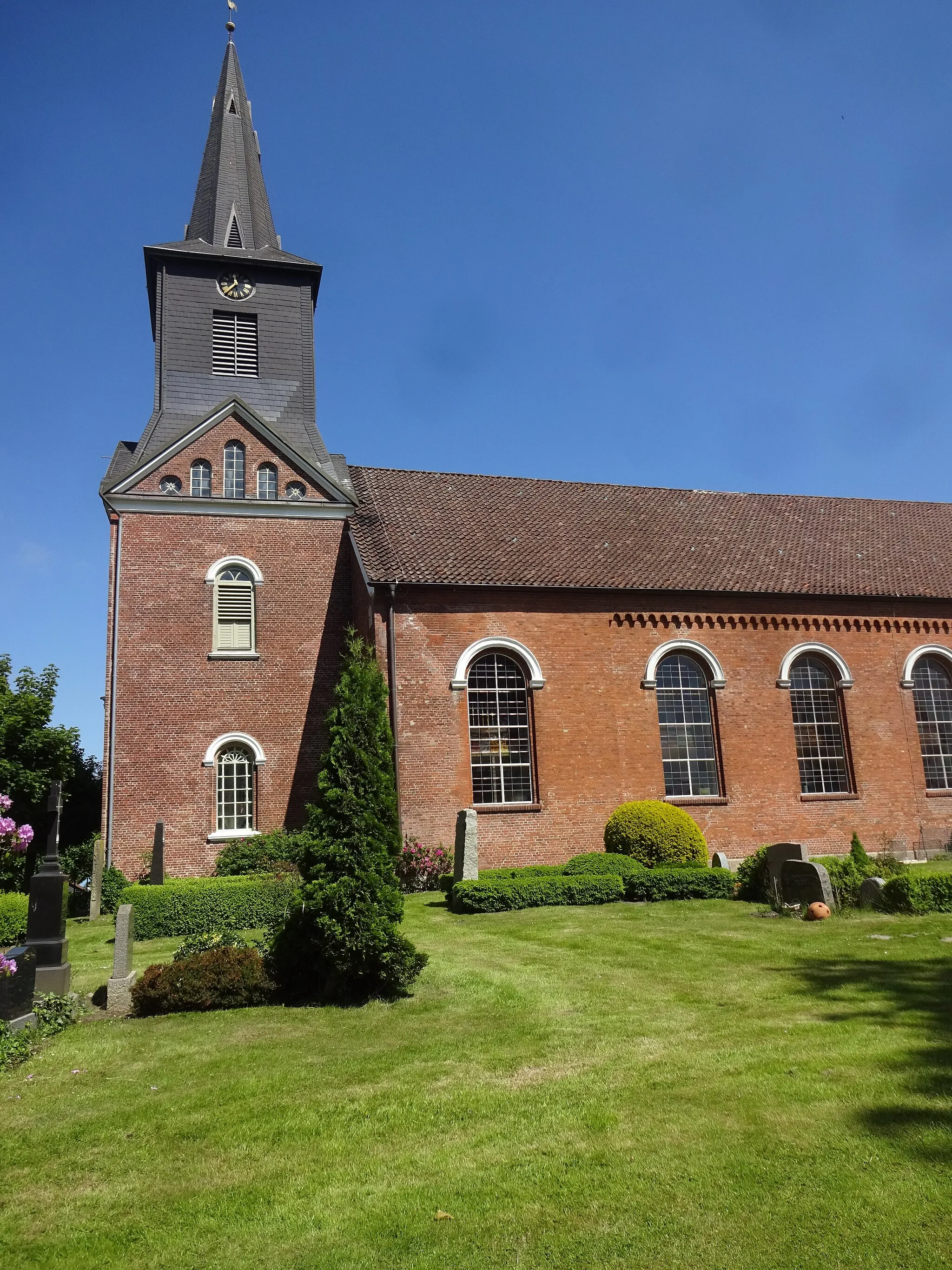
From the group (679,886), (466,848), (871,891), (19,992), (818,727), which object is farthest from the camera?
(818,727)

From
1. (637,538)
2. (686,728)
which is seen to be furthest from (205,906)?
(637,538)

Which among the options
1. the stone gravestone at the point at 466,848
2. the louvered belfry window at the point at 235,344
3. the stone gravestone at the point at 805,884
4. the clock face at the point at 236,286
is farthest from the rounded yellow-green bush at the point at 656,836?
the clock face at the point at 236,286

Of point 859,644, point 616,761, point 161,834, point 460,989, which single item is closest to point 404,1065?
point 460,989

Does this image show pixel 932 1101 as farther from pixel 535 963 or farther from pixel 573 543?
pixel 573 543

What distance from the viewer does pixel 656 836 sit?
18.2 metres

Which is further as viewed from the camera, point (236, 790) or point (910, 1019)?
point (236, 790)

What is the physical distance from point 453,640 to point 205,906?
318 inches

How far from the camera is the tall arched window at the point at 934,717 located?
2319cm

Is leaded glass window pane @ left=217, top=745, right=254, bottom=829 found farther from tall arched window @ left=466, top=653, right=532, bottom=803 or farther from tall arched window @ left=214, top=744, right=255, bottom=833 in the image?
tall arched window @ left=466, top=653, right=532, bottom=803

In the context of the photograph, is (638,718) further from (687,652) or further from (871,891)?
(871,891)

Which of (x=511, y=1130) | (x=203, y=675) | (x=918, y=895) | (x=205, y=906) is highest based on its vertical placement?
(x=203, y=675)

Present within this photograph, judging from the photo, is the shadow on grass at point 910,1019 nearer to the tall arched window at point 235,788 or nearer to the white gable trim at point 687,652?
the white gable trim at point 687,652

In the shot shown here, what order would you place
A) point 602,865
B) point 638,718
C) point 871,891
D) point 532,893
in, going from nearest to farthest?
1. point 871,891
2. point 532,893
3. point 602,865
4. point 638,718

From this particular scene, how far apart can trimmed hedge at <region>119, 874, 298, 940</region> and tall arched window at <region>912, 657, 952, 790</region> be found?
1722cm
